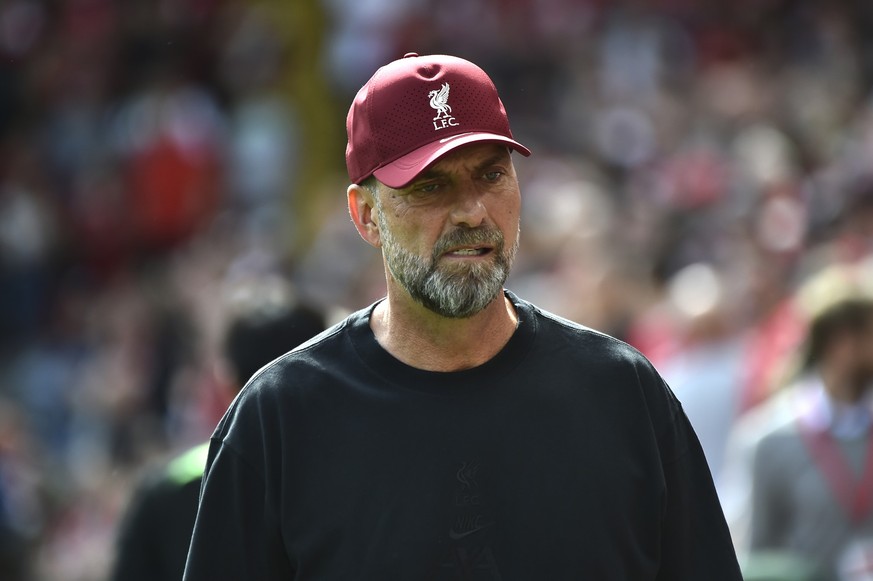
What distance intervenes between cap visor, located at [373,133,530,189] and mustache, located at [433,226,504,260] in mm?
130

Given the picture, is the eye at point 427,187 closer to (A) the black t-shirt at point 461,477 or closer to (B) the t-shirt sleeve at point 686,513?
(A) the black t-shirt at point 461,477

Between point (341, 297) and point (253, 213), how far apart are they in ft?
10.2

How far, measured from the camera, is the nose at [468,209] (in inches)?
121

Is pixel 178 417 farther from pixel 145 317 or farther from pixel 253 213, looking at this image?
pixel 253 213

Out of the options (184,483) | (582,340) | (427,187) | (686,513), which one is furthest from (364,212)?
(184,483)

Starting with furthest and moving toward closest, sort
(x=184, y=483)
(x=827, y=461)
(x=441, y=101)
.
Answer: (x=827, y=461) < (x=184, y=483) < (x=441, y=101)

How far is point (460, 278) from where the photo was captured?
10.1ft

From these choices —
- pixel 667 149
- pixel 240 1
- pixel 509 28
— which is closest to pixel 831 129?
pixel 667 149

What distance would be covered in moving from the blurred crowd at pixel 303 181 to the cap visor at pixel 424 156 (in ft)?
16.1

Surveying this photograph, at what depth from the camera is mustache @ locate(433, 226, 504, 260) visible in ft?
10.2

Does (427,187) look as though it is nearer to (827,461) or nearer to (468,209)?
(468,209)

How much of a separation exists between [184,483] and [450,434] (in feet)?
5.04

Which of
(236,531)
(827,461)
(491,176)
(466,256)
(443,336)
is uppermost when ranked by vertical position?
(491,176)

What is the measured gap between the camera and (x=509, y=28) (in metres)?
14.9
